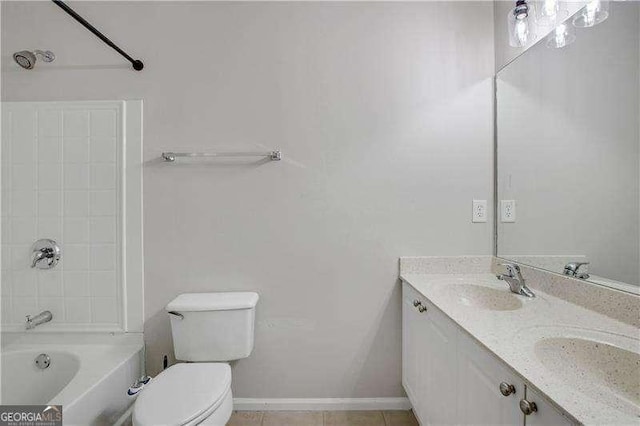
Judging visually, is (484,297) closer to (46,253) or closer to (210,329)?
(210,329)

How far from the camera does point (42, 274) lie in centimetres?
152

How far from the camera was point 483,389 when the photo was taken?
84 cm

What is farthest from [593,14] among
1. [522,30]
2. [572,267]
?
[572,267]

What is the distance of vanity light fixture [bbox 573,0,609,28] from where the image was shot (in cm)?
99

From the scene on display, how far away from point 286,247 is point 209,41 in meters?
1.30

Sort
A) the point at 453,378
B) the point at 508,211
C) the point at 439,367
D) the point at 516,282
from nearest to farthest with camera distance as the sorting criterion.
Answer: the point at 453,378
the point at 439,367
the point at 516,282
the point at 508,211

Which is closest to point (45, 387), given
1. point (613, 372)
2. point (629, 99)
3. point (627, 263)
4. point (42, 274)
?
point (42, 274)

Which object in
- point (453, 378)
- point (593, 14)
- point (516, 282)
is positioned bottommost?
point (453, 378)

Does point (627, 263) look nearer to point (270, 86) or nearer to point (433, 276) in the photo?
point (433, 276)

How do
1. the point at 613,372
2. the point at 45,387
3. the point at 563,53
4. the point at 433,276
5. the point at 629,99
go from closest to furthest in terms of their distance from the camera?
the point at 613,372
the point at 629,99
the point at 563,53
the point at 45,387
the point at 433,276

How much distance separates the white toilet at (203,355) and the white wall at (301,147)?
0.16 m

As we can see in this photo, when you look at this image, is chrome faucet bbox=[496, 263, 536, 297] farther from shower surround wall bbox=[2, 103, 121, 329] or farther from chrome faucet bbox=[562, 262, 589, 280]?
shower surround wall bbox=[2, 103, 121, 329]

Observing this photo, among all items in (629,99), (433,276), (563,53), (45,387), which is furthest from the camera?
(433,276)

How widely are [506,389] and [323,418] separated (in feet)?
3.79
